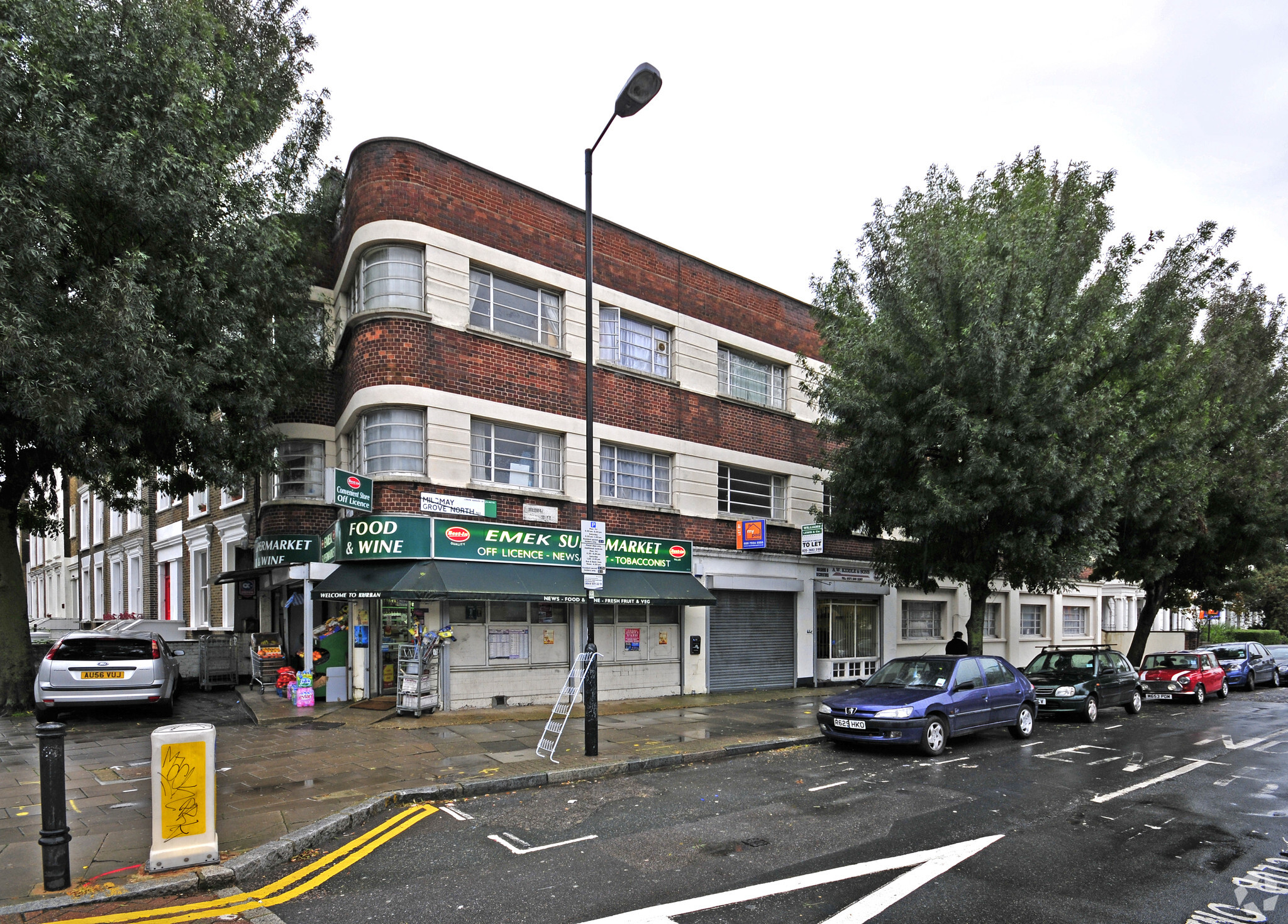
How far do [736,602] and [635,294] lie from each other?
7884 millimetres

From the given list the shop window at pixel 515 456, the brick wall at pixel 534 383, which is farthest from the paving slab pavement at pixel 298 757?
the brick wall at pixel 534 383

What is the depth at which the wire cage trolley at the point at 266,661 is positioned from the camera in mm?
17094

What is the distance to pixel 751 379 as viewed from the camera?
21.1m

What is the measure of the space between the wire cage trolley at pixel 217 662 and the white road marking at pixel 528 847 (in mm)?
13597

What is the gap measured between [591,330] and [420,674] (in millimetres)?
6874

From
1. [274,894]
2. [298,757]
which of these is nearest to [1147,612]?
[298,757]

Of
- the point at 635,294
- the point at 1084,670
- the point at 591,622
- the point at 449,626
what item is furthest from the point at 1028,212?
Answer: the point at 449,626

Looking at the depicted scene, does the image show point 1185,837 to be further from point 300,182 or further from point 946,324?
point 300,182

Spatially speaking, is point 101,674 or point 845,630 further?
point 845,630

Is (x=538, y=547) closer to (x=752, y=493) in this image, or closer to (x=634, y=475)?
(x=634, y=475)

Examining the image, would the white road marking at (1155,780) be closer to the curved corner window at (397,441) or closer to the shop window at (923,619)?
the curved corner window at (397,441)

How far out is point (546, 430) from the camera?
16438mm

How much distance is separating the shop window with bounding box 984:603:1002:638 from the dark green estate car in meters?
10.8

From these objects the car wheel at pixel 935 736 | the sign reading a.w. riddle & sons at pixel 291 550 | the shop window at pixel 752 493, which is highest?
the shop window at pixel 752 493
